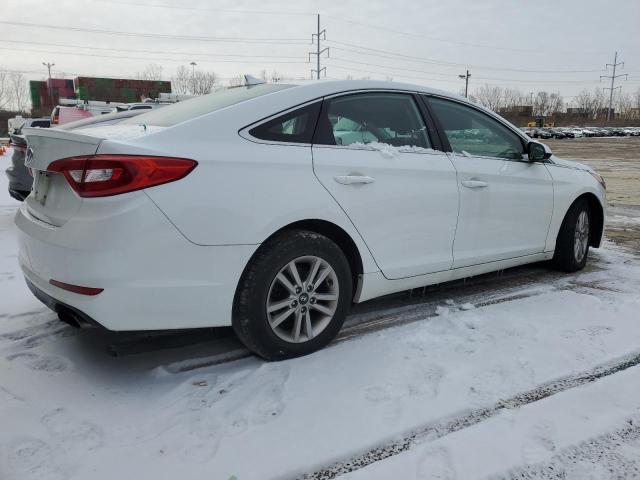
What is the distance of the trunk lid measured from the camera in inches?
102

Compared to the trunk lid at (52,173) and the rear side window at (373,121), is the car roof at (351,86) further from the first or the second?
the trunk lid at (52,173)

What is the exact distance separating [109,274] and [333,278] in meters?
1.24

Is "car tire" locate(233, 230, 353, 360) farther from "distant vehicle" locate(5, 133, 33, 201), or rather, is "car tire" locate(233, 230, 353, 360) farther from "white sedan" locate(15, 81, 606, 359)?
"distant vehicle" locate(5, 133, 33, 201)

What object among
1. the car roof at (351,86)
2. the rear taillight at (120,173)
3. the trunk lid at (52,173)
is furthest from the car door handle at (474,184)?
the trunk lid at (52,173)

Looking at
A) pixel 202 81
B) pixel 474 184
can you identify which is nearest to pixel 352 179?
pixel 474 184

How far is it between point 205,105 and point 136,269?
122 cm

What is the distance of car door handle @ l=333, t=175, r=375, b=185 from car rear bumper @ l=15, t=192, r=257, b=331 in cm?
68

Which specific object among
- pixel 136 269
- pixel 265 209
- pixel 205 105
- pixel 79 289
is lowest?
pixel 79 289

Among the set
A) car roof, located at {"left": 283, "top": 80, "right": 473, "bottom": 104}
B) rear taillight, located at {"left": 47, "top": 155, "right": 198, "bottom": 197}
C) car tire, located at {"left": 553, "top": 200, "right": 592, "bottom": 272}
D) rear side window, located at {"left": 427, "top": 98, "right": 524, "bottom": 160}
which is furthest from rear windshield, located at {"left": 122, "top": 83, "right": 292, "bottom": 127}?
car tire, located at {"left": 553, "top": 200, "right": 592, "bottom": 272}

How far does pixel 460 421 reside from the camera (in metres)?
2.47

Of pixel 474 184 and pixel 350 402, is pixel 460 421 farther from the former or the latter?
pixel 474 184

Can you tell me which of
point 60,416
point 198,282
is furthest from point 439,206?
point 60,416

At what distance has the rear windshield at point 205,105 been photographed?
302 cm

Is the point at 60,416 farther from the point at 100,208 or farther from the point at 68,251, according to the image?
the point at 100,208
